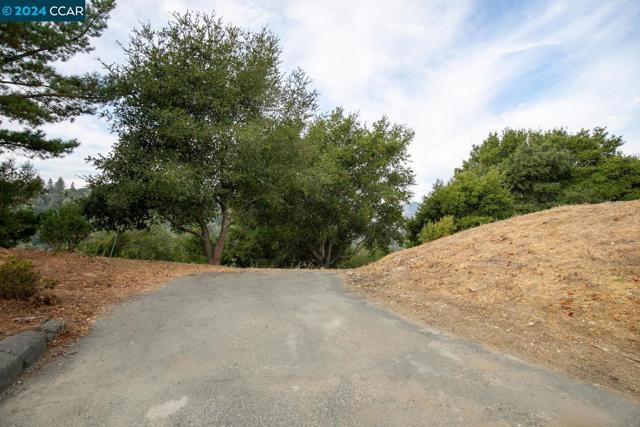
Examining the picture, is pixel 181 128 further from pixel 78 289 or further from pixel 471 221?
pixel 471 221

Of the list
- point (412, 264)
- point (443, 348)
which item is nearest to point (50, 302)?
point (443, 348)

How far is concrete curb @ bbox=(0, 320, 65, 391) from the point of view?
288 centimetres

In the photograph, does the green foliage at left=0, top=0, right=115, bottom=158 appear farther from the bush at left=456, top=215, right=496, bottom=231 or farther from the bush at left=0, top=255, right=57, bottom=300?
the bush at left=456, top=215, right=496, bottom=231

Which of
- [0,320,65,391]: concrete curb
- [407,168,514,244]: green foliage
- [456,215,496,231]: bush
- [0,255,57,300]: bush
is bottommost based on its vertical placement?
[0,320,65,391]: concrete curb

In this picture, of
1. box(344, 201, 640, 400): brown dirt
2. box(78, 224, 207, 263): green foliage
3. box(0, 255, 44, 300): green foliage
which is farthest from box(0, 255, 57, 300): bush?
box(78, 224, 207, 263): green foliage

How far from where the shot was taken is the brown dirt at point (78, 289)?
4.10m

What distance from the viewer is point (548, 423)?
2432 mm

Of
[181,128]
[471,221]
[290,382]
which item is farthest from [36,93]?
[471,221]

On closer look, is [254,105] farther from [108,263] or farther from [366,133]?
[366,133]

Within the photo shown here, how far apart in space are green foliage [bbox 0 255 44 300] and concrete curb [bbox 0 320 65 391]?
50.1 inches

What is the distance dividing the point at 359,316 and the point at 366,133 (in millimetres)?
17546

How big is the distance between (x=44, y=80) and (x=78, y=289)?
791cm

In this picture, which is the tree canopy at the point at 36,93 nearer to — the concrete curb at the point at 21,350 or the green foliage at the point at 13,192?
the green foliage at the point at 13,192

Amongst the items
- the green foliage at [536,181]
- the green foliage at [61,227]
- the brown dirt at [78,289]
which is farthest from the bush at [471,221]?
the green foliage at [61,227]
